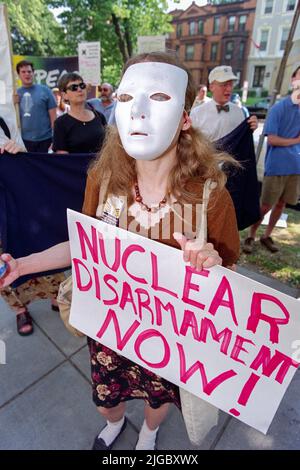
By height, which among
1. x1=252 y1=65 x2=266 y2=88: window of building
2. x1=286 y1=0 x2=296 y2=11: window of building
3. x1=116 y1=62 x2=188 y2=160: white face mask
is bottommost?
x1=116 y1=62 x2=188 y2=160: white face mask

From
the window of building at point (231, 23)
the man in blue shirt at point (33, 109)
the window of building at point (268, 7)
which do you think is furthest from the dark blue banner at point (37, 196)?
the window of building at point (231, 23)

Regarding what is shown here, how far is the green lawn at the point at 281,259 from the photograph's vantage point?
319cm

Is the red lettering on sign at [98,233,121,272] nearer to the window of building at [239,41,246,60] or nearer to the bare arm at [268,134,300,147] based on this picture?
the bare arm at [268,134,300,147]

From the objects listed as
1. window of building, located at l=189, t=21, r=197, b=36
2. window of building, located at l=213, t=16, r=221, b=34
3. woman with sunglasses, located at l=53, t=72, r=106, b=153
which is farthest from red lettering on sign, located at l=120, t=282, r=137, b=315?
window of building, located at l=189, t=21, r=197, b=36

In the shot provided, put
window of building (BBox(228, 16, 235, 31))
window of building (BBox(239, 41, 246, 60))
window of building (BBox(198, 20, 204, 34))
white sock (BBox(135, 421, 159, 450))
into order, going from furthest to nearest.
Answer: window of building (BBox(198, 20, 204, 34)), window of building (BBox(228, 16, 235, 31)), window of building (BBox(239, 41, 246, 60)), white sock (BBox(135, 421, 159, 450))

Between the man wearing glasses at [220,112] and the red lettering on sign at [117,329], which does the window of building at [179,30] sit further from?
the red lettering on sign at [117,329]

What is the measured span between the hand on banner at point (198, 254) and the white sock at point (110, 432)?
44.5 inches

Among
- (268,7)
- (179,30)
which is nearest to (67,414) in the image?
(268,7)

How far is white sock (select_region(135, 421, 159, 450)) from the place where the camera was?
1.57 m

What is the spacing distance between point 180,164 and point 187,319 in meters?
0.58

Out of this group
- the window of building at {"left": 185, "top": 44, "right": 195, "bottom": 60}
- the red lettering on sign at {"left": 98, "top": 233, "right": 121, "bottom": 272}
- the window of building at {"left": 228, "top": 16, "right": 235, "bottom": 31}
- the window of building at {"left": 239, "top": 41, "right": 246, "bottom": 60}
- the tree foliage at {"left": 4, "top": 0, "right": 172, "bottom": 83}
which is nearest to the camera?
the red lettering on sign at {"left": 98, "top": 233, "right": 121, "bottom": 272}

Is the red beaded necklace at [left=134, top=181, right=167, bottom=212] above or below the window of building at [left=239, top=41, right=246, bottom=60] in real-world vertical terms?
below

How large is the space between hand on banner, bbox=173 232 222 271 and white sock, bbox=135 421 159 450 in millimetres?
1064

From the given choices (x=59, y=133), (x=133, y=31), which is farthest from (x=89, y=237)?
(x=133, y=31)
